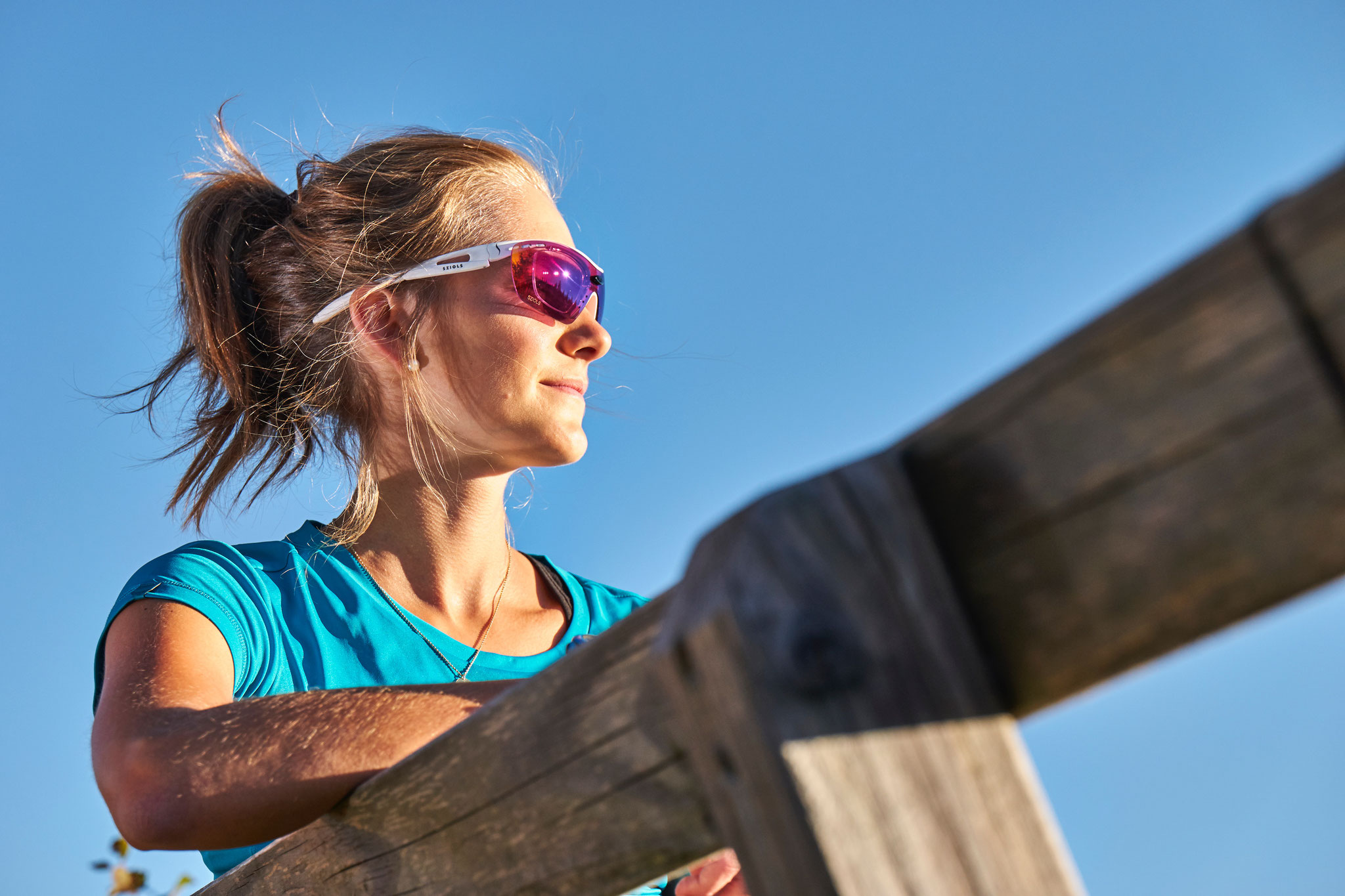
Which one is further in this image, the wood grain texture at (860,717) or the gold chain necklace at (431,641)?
the gold chain necklace at (431,641)

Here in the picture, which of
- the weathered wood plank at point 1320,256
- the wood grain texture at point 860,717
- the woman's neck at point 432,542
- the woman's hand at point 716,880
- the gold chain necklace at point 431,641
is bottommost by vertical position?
the woman's hand at point 716,880

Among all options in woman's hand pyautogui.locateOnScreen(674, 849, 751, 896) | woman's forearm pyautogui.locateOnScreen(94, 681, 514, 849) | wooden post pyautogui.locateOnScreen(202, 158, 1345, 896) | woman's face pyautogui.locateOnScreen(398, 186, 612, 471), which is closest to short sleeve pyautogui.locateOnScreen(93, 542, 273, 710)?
woman's forearm pyautogui.locateOnScreen(94, 681, 514, 849)

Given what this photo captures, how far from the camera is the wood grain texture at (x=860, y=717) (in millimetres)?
529

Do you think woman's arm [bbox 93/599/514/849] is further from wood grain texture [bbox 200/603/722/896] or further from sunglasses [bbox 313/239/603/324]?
sunglasses [bbox 313/239/603/324]

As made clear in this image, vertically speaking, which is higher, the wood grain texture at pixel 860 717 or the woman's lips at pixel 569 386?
the woman's lips at pixel 569 386

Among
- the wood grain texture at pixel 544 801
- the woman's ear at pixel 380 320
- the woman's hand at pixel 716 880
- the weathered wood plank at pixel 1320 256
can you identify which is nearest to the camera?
the weathered wood plank at pixel 1320 256

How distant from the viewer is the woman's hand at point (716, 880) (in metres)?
1.83

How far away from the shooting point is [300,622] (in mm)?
2025

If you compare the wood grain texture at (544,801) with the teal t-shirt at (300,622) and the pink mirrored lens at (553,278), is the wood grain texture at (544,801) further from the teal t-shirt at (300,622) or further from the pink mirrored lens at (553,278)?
the pink mirrored lens at (553,278)

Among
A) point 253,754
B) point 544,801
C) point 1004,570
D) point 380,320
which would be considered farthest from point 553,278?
point 1004,570

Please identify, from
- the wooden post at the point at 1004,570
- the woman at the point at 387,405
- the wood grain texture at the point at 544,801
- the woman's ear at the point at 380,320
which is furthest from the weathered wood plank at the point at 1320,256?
the woman's ear at the point at 380,320

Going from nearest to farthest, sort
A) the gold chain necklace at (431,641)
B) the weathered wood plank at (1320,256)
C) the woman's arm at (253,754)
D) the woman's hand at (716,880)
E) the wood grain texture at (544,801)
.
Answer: the weathered wood plank at (1320,256) < the wood grain texture at (544,801) < the woman's arm at (253,754) < the woman's hand at (716,880) < the gold chain necklace at (431,641)

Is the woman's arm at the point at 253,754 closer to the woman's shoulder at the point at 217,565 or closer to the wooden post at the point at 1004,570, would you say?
the woman's shoulder at the point at 217,565

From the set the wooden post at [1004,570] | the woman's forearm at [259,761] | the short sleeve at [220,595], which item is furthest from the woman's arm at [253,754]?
the wooden post at [1004,570]
